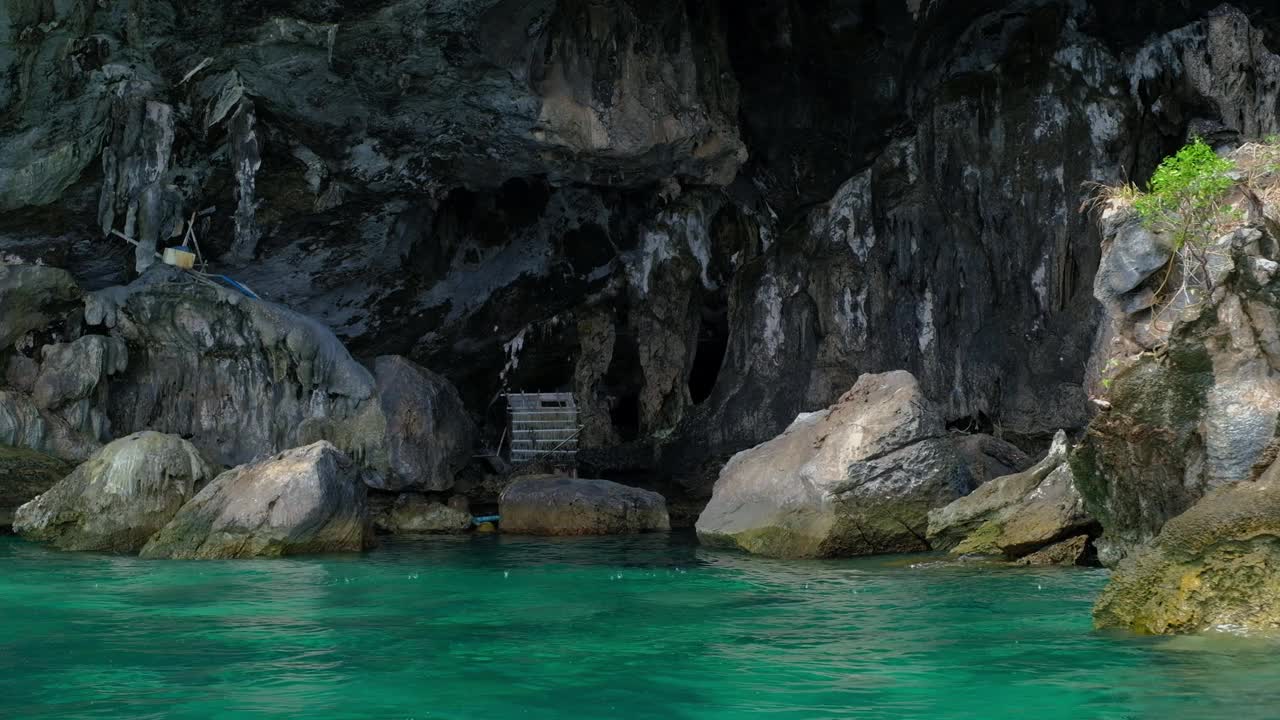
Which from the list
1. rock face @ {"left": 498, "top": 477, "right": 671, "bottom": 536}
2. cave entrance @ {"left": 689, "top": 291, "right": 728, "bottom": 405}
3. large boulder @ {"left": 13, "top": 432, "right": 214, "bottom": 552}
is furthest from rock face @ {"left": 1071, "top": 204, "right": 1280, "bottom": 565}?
cave entrance @ {"left": 689, "top": 291, "right": 728, "bottom": 405}

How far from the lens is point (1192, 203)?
848 cm

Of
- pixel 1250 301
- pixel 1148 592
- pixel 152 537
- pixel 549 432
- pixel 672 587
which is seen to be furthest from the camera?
pixel 549 432

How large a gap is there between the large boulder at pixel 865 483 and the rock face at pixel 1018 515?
1.71 feet

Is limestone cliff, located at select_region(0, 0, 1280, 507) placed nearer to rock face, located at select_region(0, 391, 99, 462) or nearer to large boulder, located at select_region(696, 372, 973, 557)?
rock face, located at select_region(0, 391, 99, 462)

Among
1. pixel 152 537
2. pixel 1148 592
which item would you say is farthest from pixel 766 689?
pixel 152 537

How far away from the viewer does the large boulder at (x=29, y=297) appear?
1725 cm

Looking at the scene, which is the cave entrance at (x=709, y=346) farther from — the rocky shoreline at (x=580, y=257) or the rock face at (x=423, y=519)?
the rock face at (x=423, y=519)

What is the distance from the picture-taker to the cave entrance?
23.2 m

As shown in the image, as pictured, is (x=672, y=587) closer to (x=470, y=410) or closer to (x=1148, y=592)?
(x=1148, y=592)

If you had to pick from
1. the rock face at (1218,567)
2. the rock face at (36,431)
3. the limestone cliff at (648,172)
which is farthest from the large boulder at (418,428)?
the rock face at (1218,567)

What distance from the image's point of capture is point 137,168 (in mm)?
16797

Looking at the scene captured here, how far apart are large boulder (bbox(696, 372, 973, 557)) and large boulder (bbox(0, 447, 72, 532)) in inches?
362

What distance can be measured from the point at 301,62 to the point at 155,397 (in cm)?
562

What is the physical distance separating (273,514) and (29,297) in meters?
6.43
